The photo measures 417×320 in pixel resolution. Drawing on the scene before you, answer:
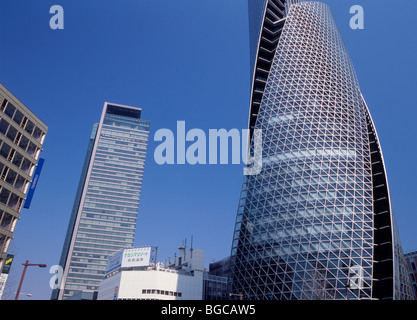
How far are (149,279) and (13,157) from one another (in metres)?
37.3

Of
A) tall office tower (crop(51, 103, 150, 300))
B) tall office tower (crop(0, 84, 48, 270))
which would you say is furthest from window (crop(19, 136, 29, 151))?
tall office tower (crop(51, 103, 150, 300))

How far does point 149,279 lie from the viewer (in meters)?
67.9

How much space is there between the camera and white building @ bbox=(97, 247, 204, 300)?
6756 centimetres

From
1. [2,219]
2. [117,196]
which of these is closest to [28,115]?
[2,219]

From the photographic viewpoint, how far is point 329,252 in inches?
2426

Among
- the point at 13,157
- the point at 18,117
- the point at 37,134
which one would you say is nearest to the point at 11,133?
the point at 18,117

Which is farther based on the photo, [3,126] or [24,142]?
[24,142]

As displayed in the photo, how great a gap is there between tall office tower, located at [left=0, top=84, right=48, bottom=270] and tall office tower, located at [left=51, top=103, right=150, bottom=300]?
110467 millimetres

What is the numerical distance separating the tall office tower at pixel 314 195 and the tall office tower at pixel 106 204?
104 m

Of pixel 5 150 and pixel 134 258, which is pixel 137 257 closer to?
pixel 134 258

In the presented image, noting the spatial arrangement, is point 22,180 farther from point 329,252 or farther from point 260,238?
point 329,252

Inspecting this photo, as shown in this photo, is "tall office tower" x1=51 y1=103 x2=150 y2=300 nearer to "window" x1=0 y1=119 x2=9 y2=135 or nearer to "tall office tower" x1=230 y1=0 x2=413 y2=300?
"tall office tower" x1=230 y1=0 x2=413 y2=300
